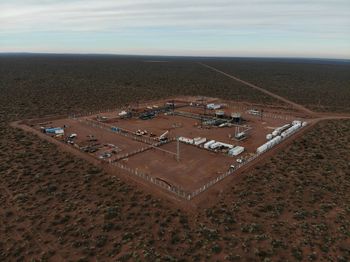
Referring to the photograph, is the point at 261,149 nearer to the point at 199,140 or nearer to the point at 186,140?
the point at 199,140

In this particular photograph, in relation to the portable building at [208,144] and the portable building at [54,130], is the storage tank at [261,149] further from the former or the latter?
the portable building at [54,130]

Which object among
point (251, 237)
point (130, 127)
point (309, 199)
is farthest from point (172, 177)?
point (130, 127)

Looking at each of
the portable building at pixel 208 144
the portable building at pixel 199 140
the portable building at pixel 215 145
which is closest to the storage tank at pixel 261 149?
the portable building at pixel 215 145


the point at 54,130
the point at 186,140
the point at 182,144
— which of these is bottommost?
the point at 182,144

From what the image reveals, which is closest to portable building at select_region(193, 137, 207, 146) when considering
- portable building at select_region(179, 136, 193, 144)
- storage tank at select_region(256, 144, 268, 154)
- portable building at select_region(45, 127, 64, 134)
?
portable building at select_region(179, 136, 193, 144)

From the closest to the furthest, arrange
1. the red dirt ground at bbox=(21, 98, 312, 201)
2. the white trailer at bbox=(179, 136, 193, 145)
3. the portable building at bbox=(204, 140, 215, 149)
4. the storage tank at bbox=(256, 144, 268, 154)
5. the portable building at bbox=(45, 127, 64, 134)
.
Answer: the red dirt ground at bbox=(21, 98, 312, 201)
the storage tank at bbox=(256, 144, 268, 154)
the portable building at bbox=(204, 140, 215, 149)
the white trailer at bbox=(179, 136, 193, 145)
the portable building at bbox=(45, 127, 64, 134)

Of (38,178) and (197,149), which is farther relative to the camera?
(197,149)

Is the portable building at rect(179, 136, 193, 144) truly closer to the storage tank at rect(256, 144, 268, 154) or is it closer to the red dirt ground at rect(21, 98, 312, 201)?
the red dirt ground at rect(21, 98, 312, 201)

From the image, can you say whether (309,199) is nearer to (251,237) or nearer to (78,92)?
(251,237)

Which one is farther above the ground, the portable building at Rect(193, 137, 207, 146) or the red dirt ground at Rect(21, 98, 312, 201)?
the portable building at Rect(193, 137, 207, 146)

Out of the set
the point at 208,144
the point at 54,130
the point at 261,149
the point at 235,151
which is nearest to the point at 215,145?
the point at 208,144

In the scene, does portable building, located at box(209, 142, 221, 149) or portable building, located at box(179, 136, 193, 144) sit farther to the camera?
portable building, located at box(179, 136, 193, 144)
